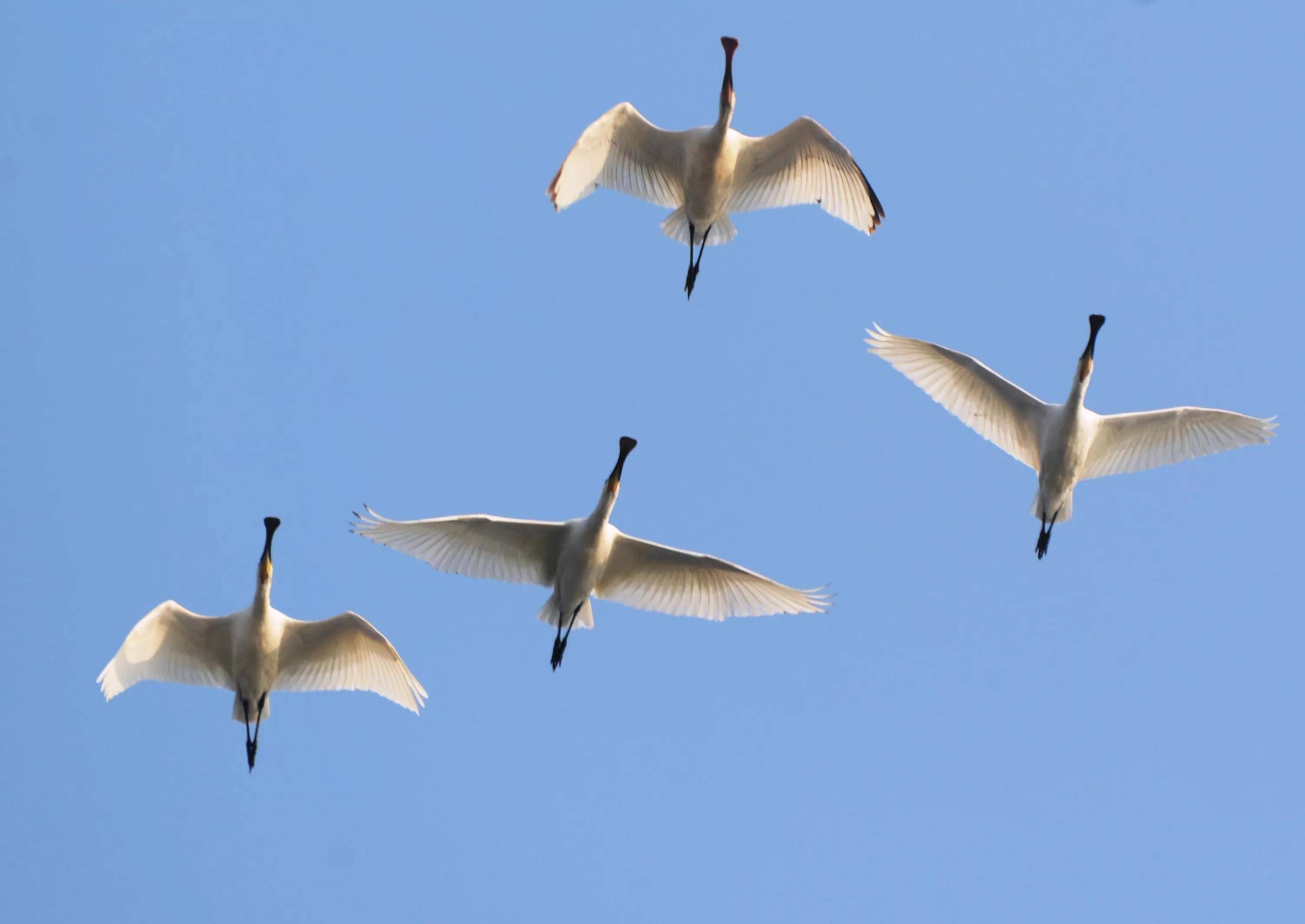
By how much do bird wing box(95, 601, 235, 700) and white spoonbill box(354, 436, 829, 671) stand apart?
1855 mm

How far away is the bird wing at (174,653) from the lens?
1488cm

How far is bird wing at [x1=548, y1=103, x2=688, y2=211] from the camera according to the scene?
1656 cm

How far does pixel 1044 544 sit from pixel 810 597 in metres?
2.82

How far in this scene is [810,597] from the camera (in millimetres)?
15172

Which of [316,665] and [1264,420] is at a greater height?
[1264,420]

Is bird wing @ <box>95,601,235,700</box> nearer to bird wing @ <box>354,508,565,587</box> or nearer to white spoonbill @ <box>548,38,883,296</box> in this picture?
bird wing @ <box>354,508,565,587</box>

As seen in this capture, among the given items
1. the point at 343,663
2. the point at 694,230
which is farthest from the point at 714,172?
the point at 343,663

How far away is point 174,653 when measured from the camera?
50.7 ft

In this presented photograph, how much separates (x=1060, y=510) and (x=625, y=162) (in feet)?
19.1

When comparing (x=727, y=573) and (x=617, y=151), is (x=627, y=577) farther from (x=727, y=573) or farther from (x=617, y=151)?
(x=617, y=151)

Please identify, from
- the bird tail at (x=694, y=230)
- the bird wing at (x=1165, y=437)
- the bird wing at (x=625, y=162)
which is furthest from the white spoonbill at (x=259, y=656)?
the bird wing at (x=1165, y=437)

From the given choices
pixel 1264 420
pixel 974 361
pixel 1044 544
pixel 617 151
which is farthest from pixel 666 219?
pixel 1264 420

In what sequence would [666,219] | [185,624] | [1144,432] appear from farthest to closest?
[666,219] → [1144,432] → [185,624]

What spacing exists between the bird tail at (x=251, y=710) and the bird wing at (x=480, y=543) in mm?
Result: 2120
